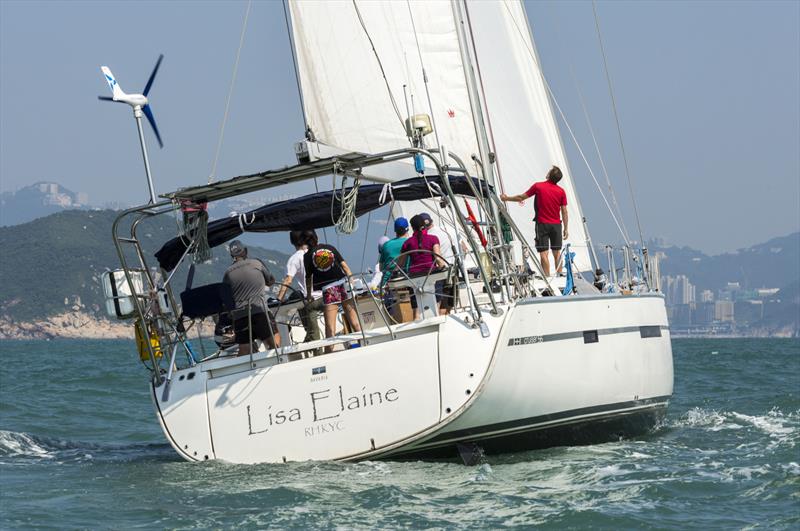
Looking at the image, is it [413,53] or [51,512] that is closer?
[51,512]

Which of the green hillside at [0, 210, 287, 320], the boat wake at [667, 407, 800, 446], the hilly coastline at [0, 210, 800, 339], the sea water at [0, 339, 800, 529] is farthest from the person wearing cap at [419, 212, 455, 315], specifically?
the green hillside at [0, 210, 287, 320]

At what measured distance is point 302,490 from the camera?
8016 mm

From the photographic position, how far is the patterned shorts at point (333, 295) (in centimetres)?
965

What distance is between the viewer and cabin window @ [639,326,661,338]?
1077cm

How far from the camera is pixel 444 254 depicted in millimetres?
10031

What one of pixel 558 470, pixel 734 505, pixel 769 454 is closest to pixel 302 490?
pixel 558 470

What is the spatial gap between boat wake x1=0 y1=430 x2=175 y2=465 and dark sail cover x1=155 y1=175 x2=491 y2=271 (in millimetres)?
2175

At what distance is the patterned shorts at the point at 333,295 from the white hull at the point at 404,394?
677 mm

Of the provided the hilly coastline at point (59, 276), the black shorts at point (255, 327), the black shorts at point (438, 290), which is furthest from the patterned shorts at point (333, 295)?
the hilly coastline at point (59, 276)

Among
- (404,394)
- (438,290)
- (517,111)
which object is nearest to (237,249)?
(438,290)

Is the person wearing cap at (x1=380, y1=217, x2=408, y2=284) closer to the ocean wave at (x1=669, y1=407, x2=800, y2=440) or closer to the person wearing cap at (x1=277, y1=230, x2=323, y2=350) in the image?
the person wearing cap at (x1=277, y1=230, x2=323, y2=350)

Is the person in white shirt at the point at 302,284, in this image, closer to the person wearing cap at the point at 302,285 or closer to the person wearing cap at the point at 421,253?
the person wearing cap at the point at 302,285

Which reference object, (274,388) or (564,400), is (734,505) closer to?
(564,400)

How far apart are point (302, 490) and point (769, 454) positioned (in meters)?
4.17
